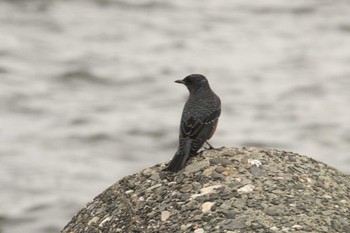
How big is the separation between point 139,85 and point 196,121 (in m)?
11.4

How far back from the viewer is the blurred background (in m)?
15.4

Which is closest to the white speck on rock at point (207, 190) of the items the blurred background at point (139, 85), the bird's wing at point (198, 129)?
the bird's wing at point (198, 129)

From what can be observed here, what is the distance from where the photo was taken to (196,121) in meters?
7.89

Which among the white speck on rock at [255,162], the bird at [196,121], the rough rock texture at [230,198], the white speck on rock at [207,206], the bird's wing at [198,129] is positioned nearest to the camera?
the rough rock texture at [230,198]

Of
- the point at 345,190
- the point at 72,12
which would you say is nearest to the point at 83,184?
the point at 345,190

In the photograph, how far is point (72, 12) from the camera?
24.1 metres

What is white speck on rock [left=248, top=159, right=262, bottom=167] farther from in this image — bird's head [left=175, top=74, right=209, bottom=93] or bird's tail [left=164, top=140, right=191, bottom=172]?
bird's head [left=175, top=74, right=209, bottom=93]

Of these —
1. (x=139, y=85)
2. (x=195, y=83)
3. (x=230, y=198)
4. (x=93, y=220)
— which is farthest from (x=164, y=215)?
(x=139, y=85)

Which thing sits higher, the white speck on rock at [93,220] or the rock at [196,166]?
the rock at [196,166]

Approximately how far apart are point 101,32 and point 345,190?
15821 mm

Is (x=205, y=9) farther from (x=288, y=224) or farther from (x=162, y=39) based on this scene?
(x=288, y=224)

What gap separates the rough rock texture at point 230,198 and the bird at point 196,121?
0.09 metres

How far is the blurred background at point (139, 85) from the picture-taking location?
50.4 ft

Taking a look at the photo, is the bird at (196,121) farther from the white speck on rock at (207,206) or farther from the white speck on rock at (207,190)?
the white speck on rock at (207,206)
